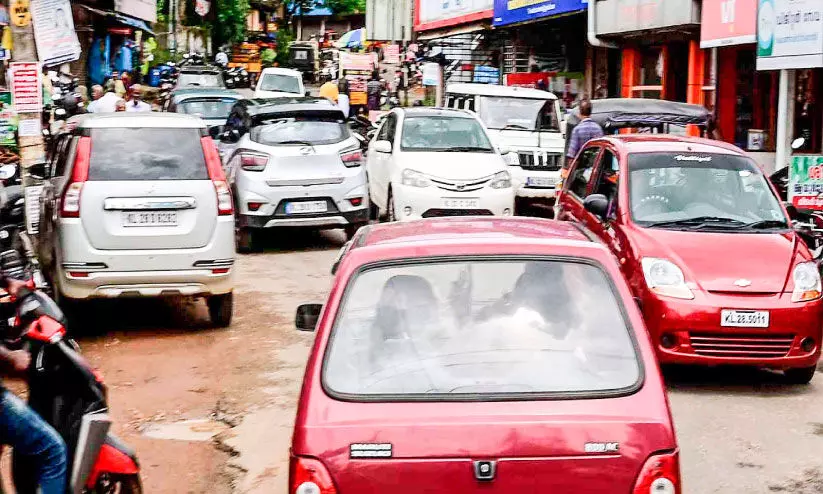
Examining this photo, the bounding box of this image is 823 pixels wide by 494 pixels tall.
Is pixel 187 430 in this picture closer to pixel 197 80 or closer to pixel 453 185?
pixel 453 185

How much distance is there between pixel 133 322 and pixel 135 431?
3680 mm

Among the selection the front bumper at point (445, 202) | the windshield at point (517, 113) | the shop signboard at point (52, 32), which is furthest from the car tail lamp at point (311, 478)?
the windshield at point (517, 113)

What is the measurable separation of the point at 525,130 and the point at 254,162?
605cm

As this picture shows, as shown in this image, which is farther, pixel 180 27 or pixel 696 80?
pixel 180 27

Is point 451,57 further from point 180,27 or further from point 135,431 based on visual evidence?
point 135,431

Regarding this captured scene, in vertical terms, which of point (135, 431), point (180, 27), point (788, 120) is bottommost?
point (135, 431)

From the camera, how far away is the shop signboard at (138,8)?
35625 millimetres

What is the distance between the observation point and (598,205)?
971 cm

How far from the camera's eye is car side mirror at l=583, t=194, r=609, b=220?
9.71 meters

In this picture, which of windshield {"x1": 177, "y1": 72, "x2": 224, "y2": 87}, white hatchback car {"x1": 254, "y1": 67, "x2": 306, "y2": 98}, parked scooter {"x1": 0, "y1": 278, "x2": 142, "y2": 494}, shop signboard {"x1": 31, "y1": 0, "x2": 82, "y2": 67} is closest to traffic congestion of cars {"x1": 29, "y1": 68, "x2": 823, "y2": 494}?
parked scooter {"x1": 0, "y1": 278, "x2": 142, "y2": 494}

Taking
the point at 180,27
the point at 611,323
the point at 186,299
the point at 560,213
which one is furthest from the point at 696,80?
the point at 180,27

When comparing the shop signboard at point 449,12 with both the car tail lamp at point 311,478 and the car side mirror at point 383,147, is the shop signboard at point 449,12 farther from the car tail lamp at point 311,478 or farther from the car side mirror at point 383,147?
the car tail lamp at point 311,478

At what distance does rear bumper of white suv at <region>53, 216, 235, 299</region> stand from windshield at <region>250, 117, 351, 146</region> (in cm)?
465

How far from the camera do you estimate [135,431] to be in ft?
25.2
